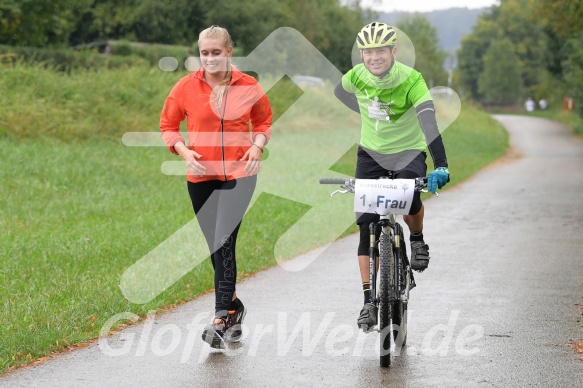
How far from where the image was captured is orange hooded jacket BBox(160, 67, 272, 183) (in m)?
6.58

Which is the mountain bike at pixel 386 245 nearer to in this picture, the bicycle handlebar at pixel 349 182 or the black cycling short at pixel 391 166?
the bicycle handlebar at pixel 349 182

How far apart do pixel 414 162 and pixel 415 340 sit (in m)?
1.27

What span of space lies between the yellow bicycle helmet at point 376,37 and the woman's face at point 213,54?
2.92 feet

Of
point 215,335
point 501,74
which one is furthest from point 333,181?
point 501,74

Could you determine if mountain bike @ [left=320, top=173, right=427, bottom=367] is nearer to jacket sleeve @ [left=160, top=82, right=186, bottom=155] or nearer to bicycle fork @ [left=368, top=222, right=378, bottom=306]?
bicycle fork @ [left=368, top=222, right=378, bottom=306]

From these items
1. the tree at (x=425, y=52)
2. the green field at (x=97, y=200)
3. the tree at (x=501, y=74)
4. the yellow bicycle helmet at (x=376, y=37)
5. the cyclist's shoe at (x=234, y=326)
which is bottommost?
the tree at (x=501, y=74)

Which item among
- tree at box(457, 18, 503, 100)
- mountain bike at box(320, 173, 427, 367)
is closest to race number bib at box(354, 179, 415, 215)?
mountain bike at box(320, 173, 427, 367)

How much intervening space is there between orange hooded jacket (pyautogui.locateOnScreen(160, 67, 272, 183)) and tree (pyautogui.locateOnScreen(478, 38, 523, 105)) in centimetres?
11378

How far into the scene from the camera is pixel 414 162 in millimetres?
6781

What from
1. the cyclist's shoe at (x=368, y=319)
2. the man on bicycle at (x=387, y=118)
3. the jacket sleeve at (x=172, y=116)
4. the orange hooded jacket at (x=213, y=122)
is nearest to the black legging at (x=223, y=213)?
the orange hooded jacket at (x=213, y=122)

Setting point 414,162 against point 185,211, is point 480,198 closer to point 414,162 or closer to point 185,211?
point 185,211

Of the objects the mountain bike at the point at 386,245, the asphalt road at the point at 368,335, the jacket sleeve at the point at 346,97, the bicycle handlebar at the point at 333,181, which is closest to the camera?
the asphalt road at the point at 368,335

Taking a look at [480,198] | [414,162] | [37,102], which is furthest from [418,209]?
[37,102]

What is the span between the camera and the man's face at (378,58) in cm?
657
